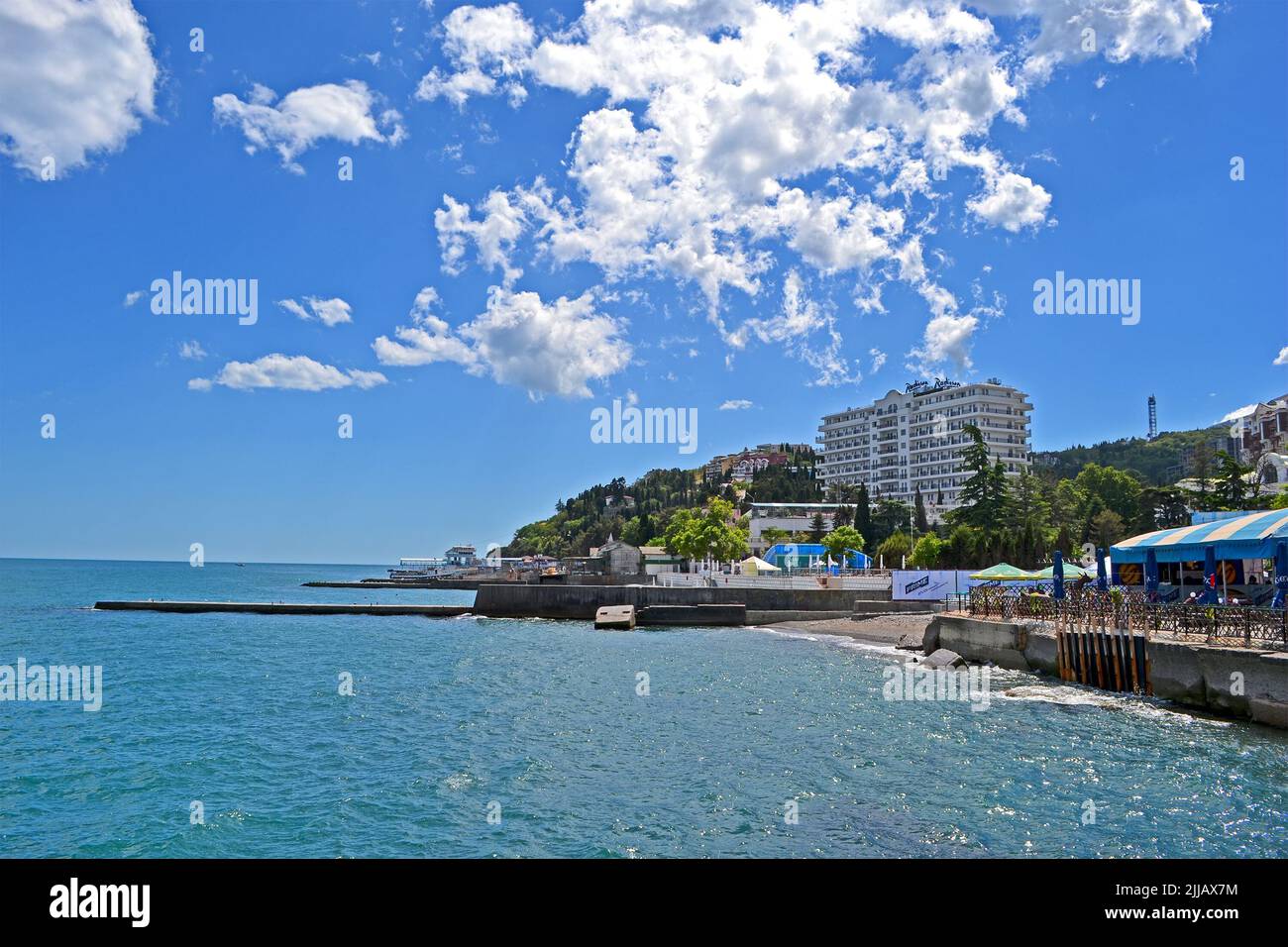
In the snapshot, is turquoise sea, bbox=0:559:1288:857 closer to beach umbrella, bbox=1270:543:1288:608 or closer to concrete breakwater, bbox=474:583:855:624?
beach umbrella, bbox=1270:543:1288:608

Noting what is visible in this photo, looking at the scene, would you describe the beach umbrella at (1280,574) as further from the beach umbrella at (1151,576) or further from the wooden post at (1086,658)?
the beach umbrella at (1151,576)

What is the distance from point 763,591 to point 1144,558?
30627 mm

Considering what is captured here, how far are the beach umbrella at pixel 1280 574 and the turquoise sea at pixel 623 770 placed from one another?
21.8 feet

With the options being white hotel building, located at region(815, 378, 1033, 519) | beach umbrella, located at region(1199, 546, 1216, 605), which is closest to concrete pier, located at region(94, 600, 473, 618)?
beach umbrella, located at region(1199, 546, 1216, 605)

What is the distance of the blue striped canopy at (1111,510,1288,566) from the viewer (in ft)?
93.5

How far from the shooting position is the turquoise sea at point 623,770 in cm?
1412

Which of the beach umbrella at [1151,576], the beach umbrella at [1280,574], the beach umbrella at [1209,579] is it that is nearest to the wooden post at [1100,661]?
the beach umbrella at [1280,574]

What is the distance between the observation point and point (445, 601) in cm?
11250

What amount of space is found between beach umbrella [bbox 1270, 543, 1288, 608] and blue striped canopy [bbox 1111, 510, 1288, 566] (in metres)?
0.22

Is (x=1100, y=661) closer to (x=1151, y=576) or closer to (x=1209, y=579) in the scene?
(x=1209, y=579)

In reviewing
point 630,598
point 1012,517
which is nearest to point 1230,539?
point 630,598

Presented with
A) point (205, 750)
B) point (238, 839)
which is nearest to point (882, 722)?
point (238, 839)

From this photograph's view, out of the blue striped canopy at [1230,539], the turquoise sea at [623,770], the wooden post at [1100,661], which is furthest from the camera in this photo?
the wooden post at [1100,661]
